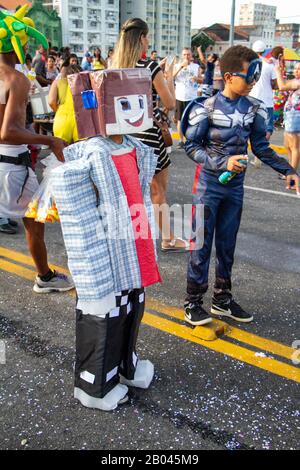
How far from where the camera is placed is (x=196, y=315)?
10.7 feet

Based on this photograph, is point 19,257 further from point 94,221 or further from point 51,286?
point 94,221

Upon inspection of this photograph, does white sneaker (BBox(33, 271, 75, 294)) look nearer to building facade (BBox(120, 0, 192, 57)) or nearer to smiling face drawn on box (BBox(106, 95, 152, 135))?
smiling face drawn on box (BBox(106, 95, 152, 135))

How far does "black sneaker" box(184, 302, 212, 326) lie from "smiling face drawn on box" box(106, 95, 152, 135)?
4.65 feet

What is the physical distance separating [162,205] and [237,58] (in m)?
1.89

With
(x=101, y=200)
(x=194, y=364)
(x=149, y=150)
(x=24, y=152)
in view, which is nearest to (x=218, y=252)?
(x=194, y=364)

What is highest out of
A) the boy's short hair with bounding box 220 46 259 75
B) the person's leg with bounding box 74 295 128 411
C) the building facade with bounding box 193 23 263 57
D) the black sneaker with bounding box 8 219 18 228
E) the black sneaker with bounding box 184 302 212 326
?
the building facade with bounding box 193 23 263 57

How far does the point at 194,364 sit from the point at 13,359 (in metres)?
1.08

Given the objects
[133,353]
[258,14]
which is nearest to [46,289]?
[133,353]

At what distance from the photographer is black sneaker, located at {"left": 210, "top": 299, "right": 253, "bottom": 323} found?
3391 millimetres

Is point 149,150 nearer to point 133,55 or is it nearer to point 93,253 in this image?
point 93,253

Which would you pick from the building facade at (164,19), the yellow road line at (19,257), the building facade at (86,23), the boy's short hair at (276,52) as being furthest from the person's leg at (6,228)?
the building facade at (164,19)

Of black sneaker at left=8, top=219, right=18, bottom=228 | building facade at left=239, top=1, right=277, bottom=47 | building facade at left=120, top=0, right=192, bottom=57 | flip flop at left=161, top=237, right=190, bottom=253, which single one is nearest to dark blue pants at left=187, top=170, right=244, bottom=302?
flip flop at left=161, top=237, right=190, bottom=253

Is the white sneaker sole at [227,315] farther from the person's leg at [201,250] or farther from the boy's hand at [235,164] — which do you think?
the boy's hand at [235,164]

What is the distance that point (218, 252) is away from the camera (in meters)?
3.37
